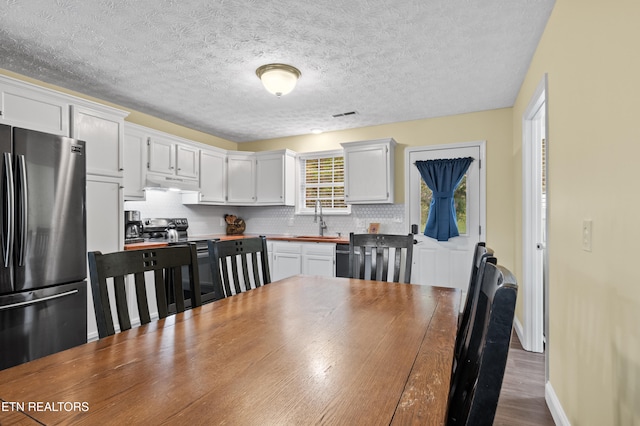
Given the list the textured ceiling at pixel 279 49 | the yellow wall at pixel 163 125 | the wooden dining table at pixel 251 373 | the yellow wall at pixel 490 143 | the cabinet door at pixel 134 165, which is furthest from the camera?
the yellow wall at pixel 490 143

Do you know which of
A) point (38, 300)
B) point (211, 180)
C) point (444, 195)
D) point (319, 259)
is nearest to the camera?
point (38, 300)

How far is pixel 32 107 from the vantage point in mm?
2590

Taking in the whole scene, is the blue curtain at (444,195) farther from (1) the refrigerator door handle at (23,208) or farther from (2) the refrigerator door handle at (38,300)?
(1) the refrigerator door handle at (23,208)

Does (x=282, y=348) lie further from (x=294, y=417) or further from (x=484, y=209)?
(x=484, y=209)

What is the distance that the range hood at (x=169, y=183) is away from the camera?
3.78m

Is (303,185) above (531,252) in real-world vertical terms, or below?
above

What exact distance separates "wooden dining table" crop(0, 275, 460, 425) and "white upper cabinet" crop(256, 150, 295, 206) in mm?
3584

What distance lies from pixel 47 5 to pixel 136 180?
191 cm

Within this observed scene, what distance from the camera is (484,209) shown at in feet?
12.7

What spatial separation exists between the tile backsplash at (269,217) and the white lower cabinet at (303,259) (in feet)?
2.02

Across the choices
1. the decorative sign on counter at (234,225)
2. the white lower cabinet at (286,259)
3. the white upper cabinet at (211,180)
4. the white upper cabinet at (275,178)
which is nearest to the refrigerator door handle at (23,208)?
the white upper cabinet at (211,180)

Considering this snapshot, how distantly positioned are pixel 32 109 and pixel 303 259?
3.03m

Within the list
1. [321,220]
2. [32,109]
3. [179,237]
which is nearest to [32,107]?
[32,109]

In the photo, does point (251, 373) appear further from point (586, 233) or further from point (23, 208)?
point (23, 208)
